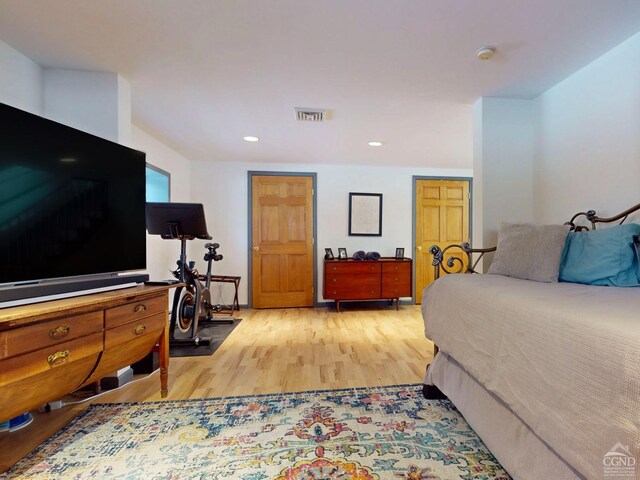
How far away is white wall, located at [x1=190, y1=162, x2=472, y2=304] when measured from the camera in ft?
14.1

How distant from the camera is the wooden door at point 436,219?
4617 mm

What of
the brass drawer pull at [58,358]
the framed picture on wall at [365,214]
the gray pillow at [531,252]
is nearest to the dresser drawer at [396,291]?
the framed picture on wall at [365,214]

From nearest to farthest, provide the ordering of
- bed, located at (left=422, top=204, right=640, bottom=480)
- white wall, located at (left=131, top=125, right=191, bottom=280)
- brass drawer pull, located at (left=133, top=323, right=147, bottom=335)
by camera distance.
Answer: bed, located at (left=422, top=204, right=640, bottom=480), brass drawer pull, located at (left=133, top=323, right=147, bottom=335), white wall, located at (left=131, top=125, right=191, bottom=280)

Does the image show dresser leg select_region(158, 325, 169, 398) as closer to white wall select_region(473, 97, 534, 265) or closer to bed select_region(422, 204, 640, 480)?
bed select_region(422, 204, 640, 480)

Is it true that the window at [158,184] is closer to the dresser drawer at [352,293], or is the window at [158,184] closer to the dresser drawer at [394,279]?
the dresser drawer at [352,293]

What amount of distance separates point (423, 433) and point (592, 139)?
2119 millimetres

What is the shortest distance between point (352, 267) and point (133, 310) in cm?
295

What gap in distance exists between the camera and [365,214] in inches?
178

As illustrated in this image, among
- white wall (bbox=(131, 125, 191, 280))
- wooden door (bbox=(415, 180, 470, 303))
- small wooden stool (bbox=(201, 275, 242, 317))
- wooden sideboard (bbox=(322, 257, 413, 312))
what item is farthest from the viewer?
wooden door (bbox=(415, 180, 470, 303))

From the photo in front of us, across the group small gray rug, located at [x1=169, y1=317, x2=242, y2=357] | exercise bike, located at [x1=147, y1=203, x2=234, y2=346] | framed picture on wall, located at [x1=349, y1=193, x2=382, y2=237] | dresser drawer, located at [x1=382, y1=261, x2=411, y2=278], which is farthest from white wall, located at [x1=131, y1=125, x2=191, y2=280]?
dresser drawer, located at [x1=382, y1=261, x2=411, y2=278]

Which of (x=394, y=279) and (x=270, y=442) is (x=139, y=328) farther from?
(x=394, y=279)

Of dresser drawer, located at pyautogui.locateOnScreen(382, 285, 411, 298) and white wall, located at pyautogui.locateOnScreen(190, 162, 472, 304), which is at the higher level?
white wall, located at pyautogui.locateOnScreen(190, 162, 472, 304)

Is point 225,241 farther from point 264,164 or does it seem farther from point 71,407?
point 71,407

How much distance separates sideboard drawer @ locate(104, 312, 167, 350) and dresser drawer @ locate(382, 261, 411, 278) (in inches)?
120
